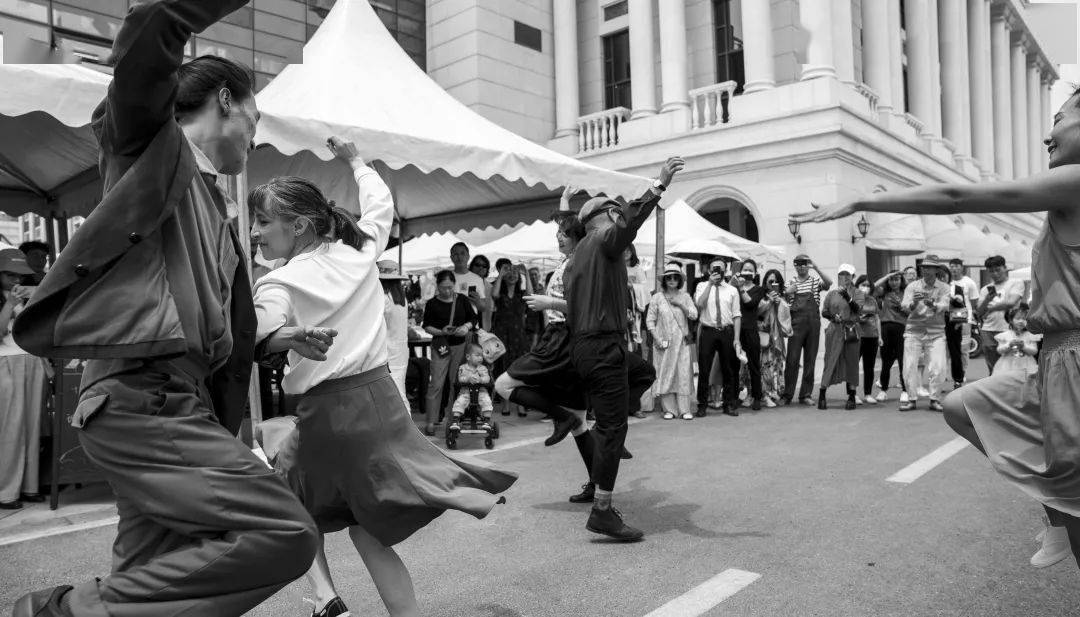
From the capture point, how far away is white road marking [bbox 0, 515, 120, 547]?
4.66m

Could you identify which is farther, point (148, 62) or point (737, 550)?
point (737, 550)

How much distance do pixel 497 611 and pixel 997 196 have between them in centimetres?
252

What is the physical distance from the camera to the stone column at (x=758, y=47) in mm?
20359

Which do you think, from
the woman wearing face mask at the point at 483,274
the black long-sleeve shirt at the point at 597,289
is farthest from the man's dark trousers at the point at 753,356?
the black long-sleeve shirt at the point at 597,289

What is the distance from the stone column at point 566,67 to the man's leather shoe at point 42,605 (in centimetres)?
2412

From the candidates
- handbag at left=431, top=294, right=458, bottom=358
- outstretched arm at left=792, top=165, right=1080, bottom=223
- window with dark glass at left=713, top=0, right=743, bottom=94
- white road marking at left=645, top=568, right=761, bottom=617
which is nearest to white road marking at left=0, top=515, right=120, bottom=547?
white road marking at left=645, top=568, right=761, bottom=617

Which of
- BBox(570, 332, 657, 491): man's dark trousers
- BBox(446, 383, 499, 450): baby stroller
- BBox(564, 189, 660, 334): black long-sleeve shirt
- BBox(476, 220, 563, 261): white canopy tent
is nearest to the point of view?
BBox(570, 332, 657, 491): man's dark trousers

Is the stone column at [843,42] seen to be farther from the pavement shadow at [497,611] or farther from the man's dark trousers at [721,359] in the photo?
the pavement shadow at [497,611]

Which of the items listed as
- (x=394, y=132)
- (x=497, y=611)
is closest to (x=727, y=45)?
(x=394, y=132)

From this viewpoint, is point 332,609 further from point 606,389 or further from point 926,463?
point 926,463

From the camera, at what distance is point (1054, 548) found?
3230 millimetres

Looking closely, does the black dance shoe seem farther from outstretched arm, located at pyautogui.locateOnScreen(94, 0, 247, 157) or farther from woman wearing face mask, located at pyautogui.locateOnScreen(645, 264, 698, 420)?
woman wearing face mask, located at pyautogui.locateOnScreen(645, 264, 698, 420)

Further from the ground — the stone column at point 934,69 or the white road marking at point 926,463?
the stone column at point 934,69

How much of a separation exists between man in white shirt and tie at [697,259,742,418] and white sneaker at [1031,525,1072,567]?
6.80 meters
